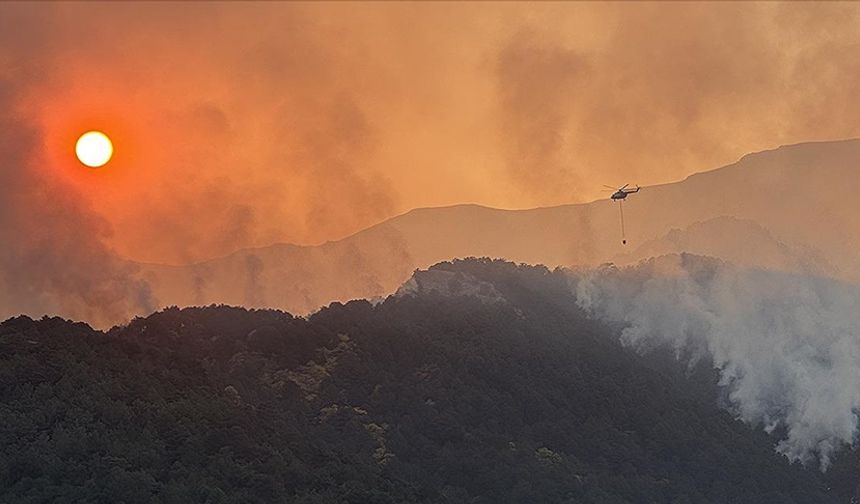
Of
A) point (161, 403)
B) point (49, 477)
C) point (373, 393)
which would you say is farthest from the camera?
point (373, 393)

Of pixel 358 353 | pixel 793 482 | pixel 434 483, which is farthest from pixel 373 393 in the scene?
pixel 793 482

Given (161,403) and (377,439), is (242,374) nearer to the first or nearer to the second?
(377,439)

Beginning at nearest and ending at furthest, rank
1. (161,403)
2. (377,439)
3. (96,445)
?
(96,445), (161,403), (377,439)

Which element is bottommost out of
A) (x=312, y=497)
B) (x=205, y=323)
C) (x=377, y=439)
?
(x=312, y=497)

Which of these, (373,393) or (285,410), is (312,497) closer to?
(285,410)

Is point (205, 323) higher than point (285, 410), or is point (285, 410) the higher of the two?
point (205, 323)

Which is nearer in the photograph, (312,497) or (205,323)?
(312,497)
